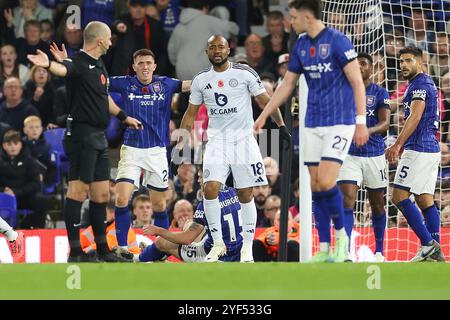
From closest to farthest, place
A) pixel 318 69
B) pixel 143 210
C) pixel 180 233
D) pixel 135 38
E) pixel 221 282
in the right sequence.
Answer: pixel 221 282
pixel 318 69
pixel 180 233
pixel 143 210
pixel 135 38

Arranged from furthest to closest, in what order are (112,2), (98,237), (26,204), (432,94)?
(112,2), (26,204), (432,94), (98,237)

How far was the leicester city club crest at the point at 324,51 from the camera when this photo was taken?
36.0ft

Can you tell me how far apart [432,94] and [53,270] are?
16.1 ft

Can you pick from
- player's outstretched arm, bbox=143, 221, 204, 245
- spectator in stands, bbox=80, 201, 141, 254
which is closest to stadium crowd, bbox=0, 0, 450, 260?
spectator in stands, bbox=80, 201, 141, 254

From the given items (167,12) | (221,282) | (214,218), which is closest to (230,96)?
(214,218)

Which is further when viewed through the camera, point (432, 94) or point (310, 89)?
point (432, 94)

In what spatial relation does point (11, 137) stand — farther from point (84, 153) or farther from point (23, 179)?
point (84, 153)

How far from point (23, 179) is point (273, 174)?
11.3 feet

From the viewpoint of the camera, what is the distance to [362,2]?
1527cm

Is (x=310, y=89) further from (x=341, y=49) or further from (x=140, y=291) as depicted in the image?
(x=140, y=291)

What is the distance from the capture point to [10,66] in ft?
63.3

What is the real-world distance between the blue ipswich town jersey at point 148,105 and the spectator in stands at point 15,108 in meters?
5.06

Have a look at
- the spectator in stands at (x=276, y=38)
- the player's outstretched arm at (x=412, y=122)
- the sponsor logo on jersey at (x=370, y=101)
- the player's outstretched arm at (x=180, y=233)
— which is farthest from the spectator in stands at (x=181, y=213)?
the spectator in stands at (x=276, y=38)
